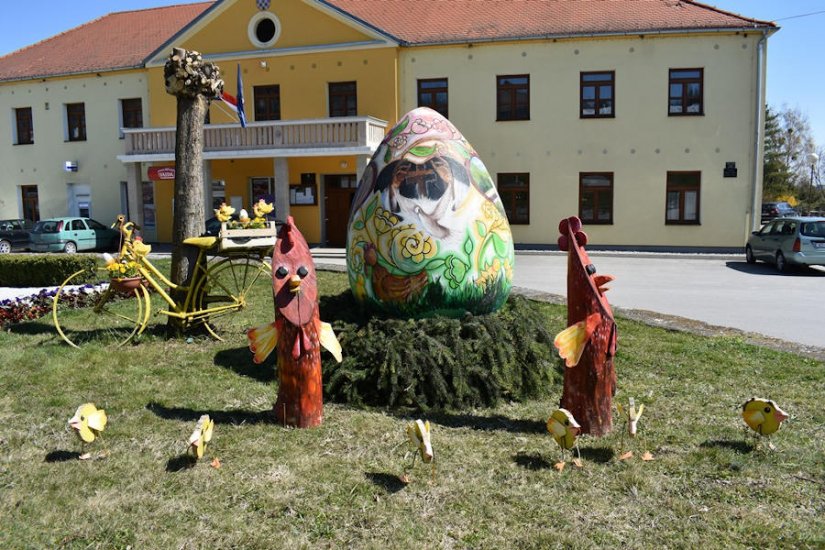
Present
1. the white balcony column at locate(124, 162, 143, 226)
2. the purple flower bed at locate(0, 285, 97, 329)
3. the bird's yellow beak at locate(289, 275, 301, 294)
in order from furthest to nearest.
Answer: the white balcony column at locate(124, 162, 143, 226) → the purple flower bed at locate(0, 285, 97, 329) → the bird's yellow beak at locate(289, 275, 301, 294)

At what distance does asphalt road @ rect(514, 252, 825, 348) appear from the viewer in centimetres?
1026

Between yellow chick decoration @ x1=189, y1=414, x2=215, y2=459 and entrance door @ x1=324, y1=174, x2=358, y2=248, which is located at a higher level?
entrance door @ x1=324, y1=174, x2=358, y2=248

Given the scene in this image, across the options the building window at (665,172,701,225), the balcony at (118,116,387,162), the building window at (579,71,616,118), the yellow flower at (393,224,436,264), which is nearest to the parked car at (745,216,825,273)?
the building window at (665,172,701,225)

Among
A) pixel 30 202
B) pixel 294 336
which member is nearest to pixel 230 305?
pixel 294 336

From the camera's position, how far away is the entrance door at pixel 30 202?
29.1 metres

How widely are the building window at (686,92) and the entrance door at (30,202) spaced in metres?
25.8

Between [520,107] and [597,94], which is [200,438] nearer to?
[520,107]

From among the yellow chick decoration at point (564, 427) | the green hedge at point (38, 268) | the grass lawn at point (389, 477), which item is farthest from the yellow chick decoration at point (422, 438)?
the green hedge at point (38, 268)

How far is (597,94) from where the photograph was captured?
23.0m

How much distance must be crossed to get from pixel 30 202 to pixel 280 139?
13452 millimetres

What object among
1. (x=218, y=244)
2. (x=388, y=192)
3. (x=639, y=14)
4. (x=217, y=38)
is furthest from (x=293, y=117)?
Answer: (x=388, y=192)

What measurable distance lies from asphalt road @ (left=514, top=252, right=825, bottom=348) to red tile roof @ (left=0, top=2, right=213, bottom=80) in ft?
61.3

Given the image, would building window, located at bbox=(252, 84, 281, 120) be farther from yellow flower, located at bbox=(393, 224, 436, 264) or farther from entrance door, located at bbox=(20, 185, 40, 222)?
yellow flower, located at bbox=(393, 224, 436, 264)

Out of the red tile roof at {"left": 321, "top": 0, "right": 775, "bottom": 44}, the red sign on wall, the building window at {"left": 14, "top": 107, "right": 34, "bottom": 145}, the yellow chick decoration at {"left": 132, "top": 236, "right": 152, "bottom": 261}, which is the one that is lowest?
the yellow chick decoration at {"left": 132, "top": 236, "right": 152, "bottom": 261}
